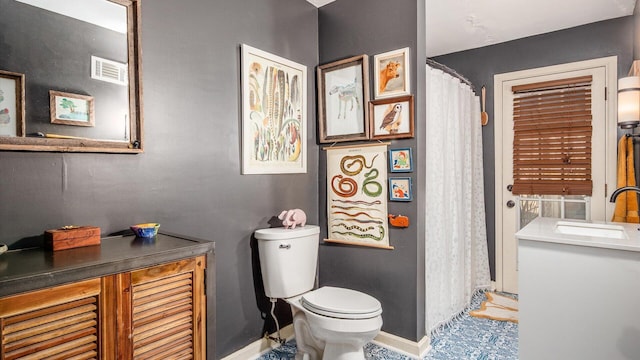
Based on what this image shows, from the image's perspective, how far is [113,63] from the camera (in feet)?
4.96

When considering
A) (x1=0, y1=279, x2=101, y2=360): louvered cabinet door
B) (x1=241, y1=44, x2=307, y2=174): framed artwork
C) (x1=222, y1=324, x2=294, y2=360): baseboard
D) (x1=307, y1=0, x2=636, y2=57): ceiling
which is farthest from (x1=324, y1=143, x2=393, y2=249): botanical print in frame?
(x1=0, y1=279, x2=101, y2=360): louvered cabinet door

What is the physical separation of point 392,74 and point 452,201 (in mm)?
1114

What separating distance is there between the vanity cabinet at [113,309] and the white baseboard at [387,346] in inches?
35.1

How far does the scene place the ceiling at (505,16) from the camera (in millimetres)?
2584

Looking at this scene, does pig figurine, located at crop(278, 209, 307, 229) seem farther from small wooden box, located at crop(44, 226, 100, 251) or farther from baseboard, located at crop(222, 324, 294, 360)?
small wooden box, located at crop(44, 226, 100, 251)

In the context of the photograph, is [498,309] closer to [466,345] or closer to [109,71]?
[466,345]

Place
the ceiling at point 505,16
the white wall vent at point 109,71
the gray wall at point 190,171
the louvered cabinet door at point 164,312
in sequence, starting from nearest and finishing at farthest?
1. the louvered cabinet door at point 164,312
2. the gray wall at point 190,171
3. the white wall vent at point 109,71
4. the ceiling at point 505,16

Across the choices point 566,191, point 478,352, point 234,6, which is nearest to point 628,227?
point 566,191

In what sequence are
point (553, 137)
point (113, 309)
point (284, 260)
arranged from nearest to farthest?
1. point (113, 309)
2. point (284, 260)
3. point (553, 137)

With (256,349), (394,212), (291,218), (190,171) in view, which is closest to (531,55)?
(394,212)

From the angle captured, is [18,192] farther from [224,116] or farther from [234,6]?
[234,6]

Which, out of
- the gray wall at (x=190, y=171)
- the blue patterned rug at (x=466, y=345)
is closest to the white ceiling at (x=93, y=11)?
the gray wall at (x=190, y=171)

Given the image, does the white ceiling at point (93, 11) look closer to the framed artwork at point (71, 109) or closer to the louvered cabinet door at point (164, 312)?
the framed artwork at point (71, 109)

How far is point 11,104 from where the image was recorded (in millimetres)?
1258
